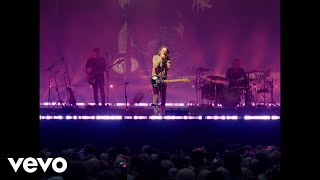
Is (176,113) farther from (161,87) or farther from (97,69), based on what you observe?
(97,69)

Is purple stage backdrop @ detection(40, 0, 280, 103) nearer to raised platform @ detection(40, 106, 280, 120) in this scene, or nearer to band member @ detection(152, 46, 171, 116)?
band member @ detection(152, 46, 171, 116)

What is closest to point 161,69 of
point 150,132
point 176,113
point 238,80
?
point 176,113

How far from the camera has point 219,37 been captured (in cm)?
1605

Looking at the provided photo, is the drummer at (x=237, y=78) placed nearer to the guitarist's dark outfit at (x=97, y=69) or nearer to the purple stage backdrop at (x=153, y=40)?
the purple stage backdrop at (x=153, y=40)

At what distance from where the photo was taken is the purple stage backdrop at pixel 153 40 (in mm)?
15797

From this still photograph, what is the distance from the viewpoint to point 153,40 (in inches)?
621

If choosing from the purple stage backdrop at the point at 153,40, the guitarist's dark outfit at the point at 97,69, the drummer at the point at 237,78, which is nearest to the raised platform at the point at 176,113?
the drummer at the point at 237,78

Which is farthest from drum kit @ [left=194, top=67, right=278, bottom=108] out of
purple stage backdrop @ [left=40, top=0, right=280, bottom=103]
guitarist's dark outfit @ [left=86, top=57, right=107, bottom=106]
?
guitarist's dark outfit @ [left=86, top=57, right=107, bottom=106]

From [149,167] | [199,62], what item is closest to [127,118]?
[149,167]
